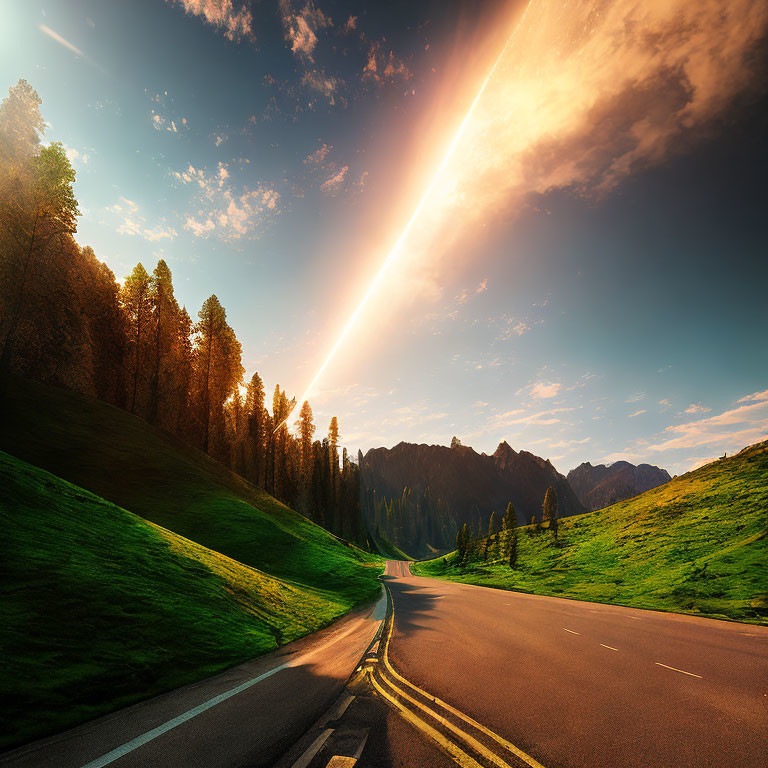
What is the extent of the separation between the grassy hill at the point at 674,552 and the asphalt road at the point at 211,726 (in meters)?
25.8

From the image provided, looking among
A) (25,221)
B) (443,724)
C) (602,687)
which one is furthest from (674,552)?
(25,221)

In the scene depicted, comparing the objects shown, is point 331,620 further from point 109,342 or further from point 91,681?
point 109,342

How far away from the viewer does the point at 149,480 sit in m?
27.2

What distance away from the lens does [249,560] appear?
941 inches

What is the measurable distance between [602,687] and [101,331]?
4801cm

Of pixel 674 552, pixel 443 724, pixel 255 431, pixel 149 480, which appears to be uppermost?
pixel 255 431

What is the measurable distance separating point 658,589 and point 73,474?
4495 centimetres

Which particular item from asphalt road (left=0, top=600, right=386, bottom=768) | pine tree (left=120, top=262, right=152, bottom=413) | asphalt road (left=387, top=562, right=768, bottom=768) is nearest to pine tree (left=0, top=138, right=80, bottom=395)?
pine tree (left=120, top=262, right=152, bottom=413)

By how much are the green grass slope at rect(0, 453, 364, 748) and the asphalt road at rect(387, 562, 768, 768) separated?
507 cm

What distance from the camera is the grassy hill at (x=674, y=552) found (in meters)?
25.4

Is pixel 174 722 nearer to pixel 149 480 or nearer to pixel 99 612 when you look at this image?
pixel 99 612

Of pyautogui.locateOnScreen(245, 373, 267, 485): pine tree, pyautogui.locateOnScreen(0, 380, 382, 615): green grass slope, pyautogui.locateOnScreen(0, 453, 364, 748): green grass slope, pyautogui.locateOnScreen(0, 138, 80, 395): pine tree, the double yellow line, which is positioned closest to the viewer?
the double yellow line

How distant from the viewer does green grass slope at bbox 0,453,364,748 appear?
594 centimetres

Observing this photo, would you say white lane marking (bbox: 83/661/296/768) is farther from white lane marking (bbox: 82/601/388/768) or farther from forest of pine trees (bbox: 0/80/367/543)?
forest of pine trees (bbox: 0/80/367/543)
